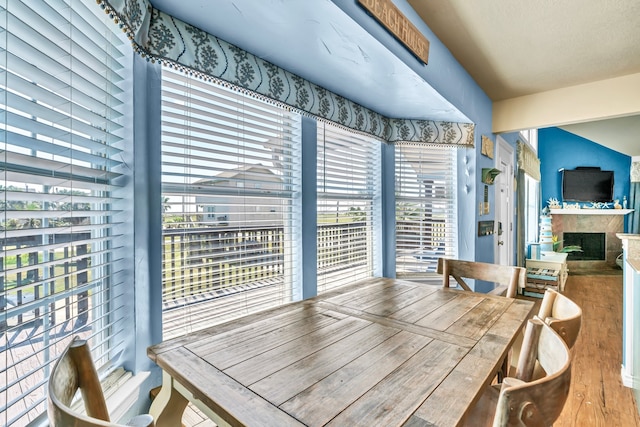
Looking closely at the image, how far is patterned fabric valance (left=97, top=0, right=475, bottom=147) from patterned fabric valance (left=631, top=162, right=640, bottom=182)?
21.4 ft

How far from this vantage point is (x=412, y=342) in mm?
1110

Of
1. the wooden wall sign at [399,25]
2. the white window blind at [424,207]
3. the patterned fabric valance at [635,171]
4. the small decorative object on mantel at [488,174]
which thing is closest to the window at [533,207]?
the patterned fabric valance at [635,171]

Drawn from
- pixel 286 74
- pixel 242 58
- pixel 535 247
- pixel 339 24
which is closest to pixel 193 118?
pixel 242 58

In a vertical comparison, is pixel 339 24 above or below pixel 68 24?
above

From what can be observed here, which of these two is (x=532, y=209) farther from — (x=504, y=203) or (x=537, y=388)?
(x=537, y=388)

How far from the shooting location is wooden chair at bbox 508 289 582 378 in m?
0.94

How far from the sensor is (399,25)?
5.41ft

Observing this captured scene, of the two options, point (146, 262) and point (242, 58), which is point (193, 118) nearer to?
point (242, 58)

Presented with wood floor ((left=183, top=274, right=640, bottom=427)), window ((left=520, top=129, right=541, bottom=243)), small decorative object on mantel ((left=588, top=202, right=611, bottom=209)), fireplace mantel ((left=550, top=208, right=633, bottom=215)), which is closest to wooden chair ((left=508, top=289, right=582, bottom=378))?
wood floor ((left=183, top=274, right=640, bottom=427))

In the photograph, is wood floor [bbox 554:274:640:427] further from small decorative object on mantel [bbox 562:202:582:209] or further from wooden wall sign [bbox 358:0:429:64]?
small decorative object on mantel [bbox 562:202:582:209]

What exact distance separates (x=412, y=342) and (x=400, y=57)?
4.81ft

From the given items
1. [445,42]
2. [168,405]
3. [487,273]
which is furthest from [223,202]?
[445,42]

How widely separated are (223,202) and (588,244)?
7.94 meters

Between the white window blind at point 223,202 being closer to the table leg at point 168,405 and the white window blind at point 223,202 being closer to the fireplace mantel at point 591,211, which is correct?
the table leg at point 168,405
